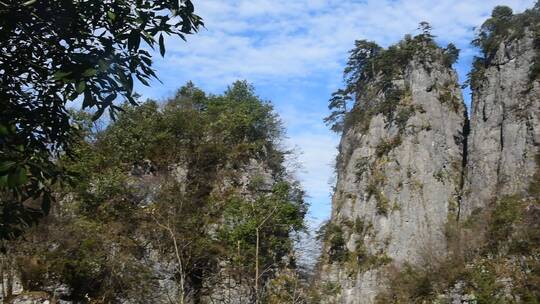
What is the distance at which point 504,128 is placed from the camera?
23.5 m

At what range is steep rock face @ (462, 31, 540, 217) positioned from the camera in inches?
871

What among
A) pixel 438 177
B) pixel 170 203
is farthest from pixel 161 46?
pixel 438 177

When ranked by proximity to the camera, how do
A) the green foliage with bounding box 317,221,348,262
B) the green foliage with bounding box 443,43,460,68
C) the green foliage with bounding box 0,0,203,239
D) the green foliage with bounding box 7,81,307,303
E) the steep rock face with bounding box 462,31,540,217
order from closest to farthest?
the green foliage with bounding box 0,0,203,239, the green foliage with bounding box 7,81,307,303, the steep rock face with bounding box 462,31,540,217, the green foliage with bounding box 317,221,348,262, the green foliage with bounding box 443,43,460,68

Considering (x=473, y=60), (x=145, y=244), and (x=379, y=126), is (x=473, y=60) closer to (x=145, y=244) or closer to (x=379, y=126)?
(x=379, y=126)

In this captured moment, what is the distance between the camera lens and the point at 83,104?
2.49 m

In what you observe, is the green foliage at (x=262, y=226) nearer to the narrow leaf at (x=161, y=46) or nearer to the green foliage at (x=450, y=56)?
the green foliage at (x=450, y=56)

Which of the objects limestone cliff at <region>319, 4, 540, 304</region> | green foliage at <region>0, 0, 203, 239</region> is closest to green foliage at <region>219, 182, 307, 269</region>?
limestone cliff at <region>319, 4, 540, 304</region>

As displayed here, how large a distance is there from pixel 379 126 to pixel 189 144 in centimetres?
1119

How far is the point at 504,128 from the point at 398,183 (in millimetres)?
5556

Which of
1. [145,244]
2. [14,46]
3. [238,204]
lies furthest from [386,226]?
[14,46]

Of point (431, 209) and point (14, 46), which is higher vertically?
point (431, 209)

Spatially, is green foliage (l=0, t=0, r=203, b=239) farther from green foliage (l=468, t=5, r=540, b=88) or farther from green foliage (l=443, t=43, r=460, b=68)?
green foliage (l=443, t=43, r=460, b=68)

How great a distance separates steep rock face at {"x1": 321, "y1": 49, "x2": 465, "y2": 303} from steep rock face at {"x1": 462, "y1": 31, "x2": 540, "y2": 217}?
5.06ft

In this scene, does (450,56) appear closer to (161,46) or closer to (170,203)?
(170,203)
